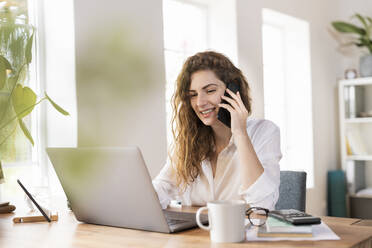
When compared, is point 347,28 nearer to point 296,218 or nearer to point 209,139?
point 209,139

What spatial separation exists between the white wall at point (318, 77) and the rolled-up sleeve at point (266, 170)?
72.1 inches

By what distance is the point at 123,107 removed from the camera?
263 mm

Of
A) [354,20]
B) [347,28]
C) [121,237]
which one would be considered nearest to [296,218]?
[121,237]

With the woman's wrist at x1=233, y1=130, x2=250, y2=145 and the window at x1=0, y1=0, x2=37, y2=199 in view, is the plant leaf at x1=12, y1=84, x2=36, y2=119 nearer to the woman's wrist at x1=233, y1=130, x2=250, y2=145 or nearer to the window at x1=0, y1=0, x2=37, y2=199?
the window at x1=0, y1=0, x2=37, y2=199

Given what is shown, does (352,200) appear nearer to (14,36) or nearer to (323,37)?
(323,37)

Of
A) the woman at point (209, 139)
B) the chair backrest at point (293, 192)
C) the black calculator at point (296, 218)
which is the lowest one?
the chair backrest at point (293, 192)

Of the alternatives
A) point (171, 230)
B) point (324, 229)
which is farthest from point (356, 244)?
point (171, 230)

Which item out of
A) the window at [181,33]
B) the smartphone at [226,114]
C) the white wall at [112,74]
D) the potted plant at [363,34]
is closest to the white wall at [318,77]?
the potted plant at [363,34]

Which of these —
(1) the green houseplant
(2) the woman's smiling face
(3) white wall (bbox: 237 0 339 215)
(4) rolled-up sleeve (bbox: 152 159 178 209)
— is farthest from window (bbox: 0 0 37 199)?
(3) white wall (bbox: 237 0 339 215)

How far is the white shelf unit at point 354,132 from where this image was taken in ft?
14.4

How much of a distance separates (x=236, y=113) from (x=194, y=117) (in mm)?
335

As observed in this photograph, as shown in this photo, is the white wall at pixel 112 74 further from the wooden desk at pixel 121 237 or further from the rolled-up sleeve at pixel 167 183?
the rolled-up sleeve at pixel 167 183

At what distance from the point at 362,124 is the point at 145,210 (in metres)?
3.99

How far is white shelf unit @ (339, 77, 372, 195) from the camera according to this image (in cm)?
440
